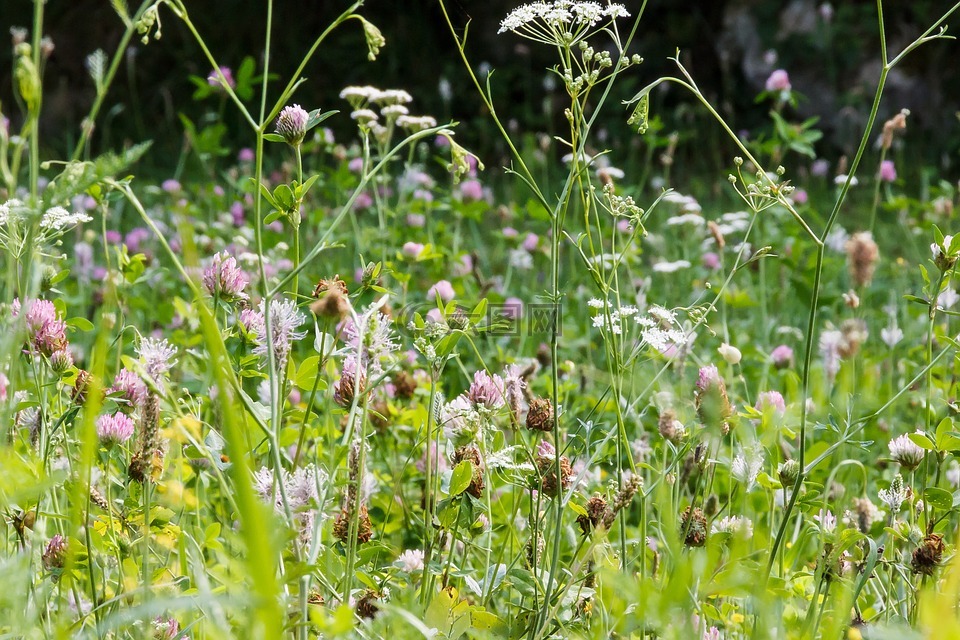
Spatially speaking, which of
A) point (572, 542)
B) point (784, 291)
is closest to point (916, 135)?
point (784, 291)

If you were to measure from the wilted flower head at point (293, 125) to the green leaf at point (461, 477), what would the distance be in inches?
11.6

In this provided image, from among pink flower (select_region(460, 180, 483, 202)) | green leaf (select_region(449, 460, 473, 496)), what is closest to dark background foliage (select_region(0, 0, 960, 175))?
pink flower (select_region(460, 180, 483, 202))

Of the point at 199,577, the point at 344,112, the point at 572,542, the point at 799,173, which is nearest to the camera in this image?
the point at 199,577

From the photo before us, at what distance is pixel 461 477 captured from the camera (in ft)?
2.60

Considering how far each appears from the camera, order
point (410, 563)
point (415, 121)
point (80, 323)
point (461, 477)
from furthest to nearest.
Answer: point (415, 121) → point (80, 323) → point (410, 563) → point (461, 477)

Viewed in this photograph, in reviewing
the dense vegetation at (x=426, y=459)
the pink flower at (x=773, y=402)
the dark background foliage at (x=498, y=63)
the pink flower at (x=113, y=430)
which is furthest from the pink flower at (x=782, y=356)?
the dark background foliage at (x=498, y=63)

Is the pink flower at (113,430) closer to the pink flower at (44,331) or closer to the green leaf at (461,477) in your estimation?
the pink flower at (44,331)

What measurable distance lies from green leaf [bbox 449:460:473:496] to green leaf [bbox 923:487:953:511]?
1.29ft

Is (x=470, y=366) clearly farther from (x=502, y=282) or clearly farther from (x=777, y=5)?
(x=777, y=5)

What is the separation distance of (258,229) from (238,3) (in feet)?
16.8

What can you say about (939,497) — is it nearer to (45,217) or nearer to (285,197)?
(285,197)

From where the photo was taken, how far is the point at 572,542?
963 millimetres

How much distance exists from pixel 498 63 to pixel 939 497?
449 centimetres

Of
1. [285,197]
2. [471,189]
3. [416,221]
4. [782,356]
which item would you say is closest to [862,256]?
[285,197]
